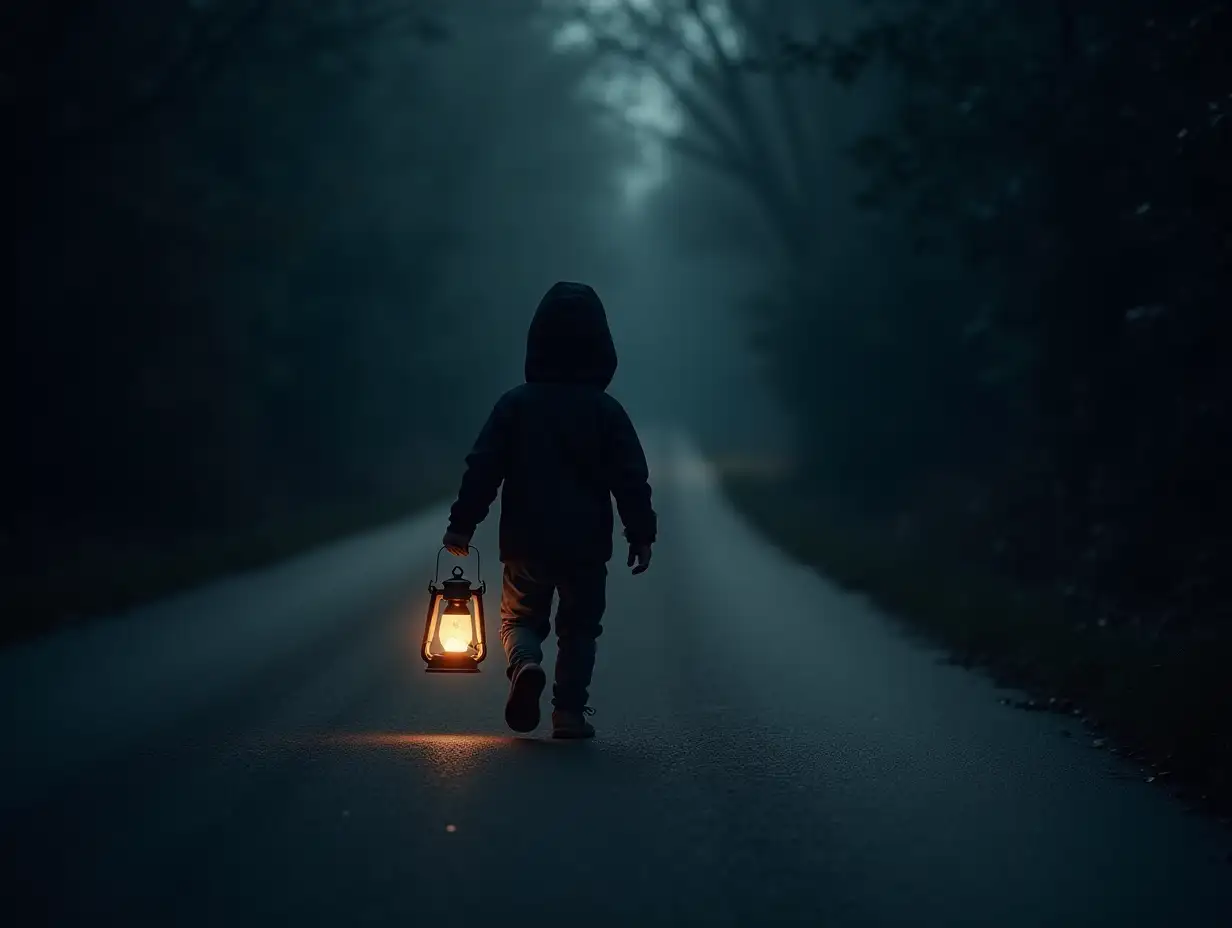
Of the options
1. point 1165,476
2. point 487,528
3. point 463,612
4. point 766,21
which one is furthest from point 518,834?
point 766,21

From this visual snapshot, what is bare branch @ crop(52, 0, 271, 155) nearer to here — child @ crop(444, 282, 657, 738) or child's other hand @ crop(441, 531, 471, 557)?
child @ crop(444, 282, 657, 738)

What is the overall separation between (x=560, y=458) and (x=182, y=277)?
671 inches

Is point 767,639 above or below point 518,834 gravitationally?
above

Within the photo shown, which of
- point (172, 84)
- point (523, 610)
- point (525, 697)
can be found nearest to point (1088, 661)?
point (523, 610)

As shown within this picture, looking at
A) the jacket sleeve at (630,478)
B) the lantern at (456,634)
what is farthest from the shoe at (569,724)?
the jacket sleeve at (630,478)

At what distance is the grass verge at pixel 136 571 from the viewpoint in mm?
15062

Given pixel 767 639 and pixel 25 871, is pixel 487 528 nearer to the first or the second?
pixel 767 639

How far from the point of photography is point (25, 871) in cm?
629

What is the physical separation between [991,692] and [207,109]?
1965 centimetres

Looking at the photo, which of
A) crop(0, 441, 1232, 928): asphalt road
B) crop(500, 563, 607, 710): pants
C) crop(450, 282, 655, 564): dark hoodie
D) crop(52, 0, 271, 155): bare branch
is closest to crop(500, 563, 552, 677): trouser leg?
crop(500, 563, 607, 710): pants

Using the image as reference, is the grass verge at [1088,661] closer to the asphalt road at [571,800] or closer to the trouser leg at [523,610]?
the asphalt road at [571,800]

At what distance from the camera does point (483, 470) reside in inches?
356

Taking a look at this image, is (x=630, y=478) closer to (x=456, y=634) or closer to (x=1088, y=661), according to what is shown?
(x=456, y=634)

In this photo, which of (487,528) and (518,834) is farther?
(487,528)
